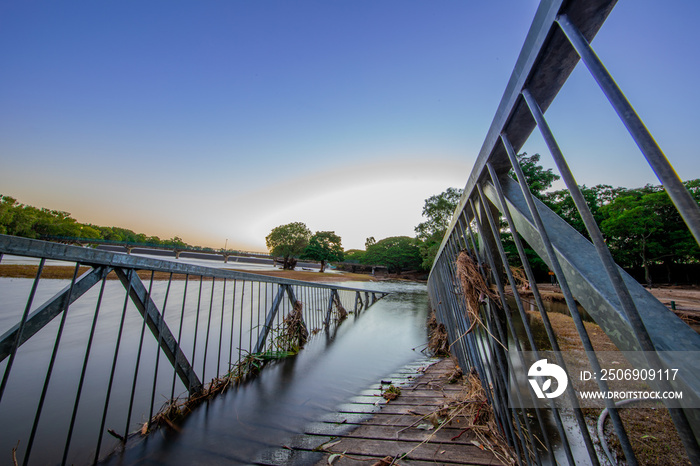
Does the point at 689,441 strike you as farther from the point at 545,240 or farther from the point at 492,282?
the point at 492,282

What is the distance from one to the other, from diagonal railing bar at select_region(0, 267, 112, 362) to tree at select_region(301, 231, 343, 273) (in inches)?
1713

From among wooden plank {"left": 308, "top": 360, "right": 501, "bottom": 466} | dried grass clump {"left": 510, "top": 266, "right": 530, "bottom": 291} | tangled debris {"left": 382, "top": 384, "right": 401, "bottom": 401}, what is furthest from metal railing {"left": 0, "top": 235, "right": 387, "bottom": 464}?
dried grass clump {"left": 510, "top": 266, "right": 530, "bottom": 291}

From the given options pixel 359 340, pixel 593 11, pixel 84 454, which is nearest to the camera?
pixel 593 11

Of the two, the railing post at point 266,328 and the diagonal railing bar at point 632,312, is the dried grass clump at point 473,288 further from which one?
the railing post at point 266,328

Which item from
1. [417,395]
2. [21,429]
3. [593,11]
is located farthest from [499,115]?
[21,429]

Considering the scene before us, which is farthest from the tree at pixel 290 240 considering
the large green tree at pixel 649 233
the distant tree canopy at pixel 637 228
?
the large green tree at pixel 649 233

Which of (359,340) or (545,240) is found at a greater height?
(545,240)

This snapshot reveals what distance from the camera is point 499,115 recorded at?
Result: 1.19 m

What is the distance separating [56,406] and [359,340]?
12.7 feet

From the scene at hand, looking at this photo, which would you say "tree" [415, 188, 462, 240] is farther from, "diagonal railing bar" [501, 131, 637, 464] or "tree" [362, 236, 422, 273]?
"diagonal railing bar" [501, 131, 637, 464]

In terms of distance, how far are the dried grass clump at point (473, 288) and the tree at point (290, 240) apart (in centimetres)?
4481

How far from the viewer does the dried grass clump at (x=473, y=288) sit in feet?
5.50

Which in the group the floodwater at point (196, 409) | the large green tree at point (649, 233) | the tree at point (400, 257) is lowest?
the floodwater at point (196, 409)

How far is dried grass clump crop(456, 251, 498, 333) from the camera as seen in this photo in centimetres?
168
